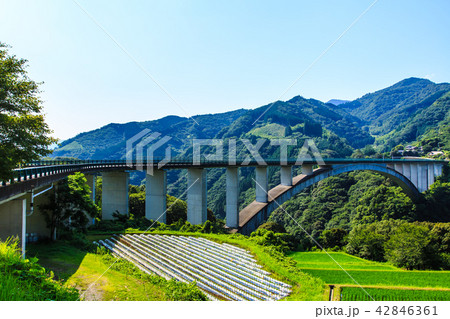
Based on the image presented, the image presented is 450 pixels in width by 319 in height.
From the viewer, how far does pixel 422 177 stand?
71.2m

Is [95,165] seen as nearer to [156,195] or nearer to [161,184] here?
[161,184]

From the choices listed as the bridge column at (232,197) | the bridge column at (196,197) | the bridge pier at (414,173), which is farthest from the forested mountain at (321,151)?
the bridge column at (196,197)

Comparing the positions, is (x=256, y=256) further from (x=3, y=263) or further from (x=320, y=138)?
(x=320, y=138)

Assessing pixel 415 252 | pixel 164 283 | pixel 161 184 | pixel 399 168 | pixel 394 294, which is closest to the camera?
pixel 164 283

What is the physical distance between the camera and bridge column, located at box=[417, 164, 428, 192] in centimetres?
7075

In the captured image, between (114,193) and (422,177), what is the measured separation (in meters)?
68.7

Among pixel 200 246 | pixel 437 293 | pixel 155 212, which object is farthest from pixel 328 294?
pixel 155 212

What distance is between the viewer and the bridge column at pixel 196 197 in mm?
35000

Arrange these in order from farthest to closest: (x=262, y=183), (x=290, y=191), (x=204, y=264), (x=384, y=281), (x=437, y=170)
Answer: (x=437, y=170)
(x=290, y=191)
(x=262, y=183)
(x=384, y=281)
(x=204, y=264)

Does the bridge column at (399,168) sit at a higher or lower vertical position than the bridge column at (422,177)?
higher

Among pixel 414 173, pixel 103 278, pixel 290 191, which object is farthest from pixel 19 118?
pixel 414 173

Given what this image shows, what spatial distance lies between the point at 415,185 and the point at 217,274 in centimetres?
7050

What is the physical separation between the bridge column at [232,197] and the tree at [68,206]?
22.4 metres

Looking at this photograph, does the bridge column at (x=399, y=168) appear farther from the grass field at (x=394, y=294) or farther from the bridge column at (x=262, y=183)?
the grass field at (x=394, y=294)
